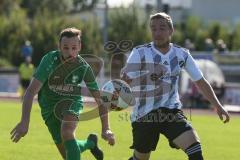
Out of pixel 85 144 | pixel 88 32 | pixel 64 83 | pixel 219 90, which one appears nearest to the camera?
pixel 64 83

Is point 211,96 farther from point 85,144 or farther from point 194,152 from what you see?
point 85,144

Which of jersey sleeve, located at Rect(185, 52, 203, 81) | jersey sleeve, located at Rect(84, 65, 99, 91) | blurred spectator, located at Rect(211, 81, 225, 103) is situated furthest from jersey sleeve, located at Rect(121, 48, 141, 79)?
blurred spectator, located at Rect(211, 81, 225, 103)

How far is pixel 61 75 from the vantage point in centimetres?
861

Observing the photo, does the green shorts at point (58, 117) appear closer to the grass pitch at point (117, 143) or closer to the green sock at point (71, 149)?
the green sock at point (71, 149)

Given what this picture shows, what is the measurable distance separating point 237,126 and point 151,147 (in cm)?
1213

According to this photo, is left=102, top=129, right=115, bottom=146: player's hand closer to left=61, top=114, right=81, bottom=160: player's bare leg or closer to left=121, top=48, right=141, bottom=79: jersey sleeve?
left=61, top=114, right=81, bottom=160: player's bare leg

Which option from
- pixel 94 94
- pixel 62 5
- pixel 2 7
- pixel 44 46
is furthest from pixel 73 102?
pixel 62 5

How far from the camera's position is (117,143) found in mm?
13586

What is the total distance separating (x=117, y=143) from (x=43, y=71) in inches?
224

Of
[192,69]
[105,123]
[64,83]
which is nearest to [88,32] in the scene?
[64,83]

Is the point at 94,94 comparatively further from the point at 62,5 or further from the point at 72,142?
the point at 62,5

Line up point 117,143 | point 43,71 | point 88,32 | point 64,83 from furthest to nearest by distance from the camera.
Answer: point 88,32
point 117,143
point 64,83
point 43,71

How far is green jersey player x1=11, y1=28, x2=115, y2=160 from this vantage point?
321 inches

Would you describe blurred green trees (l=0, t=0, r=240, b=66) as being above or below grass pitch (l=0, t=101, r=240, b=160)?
below
